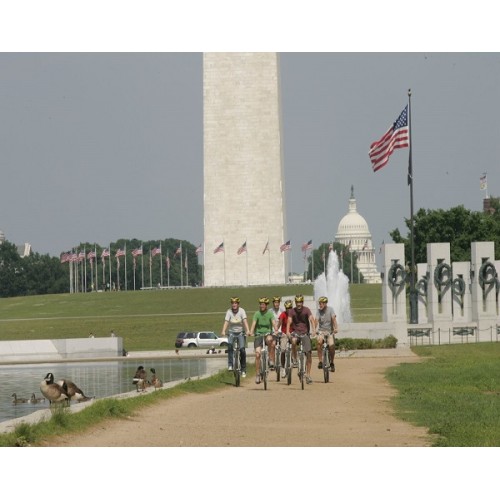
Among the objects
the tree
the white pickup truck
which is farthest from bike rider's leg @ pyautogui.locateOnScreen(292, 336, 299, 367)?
the tree

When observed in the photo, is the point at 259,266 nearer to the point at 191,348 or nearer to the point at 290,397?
the point at 191,348

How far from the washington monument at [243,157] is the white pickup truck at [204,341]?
3730 cm

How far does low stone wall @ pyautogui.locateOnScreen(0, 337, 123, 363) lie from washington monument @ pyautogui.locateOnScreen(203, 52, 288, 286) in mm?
46275

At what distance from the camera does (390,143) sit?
4622cm

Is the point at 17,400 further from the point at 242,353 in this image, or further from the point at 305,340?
the point at 305,340

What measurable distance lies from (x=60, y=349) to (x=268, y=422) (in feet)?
107

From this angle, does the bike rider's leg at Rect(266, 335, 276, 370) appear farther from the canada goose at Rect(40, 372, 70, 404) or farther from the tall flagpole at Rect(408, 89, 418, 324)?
the tall flagpole at Rect(408, 89, 418, 324)

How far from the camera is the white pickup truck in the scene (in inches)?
2201

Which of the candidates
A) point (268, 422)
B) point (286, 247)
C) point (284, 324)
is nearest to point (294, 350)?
point (284, 324)

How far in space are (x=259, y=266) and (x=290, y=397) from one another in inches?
3117

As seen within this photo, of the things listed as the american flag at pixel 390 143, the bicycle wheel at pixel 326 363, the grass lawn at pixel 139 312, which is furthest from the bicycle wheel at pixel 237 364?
the grass lawn at pixel 139 312

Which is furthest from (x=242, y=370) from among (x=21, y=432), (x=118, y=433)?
(x=21, y=432)

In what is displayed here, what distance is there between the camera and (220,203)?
97562 mm

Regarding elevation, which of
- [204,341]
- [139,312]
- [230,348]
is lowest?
[204,341]
